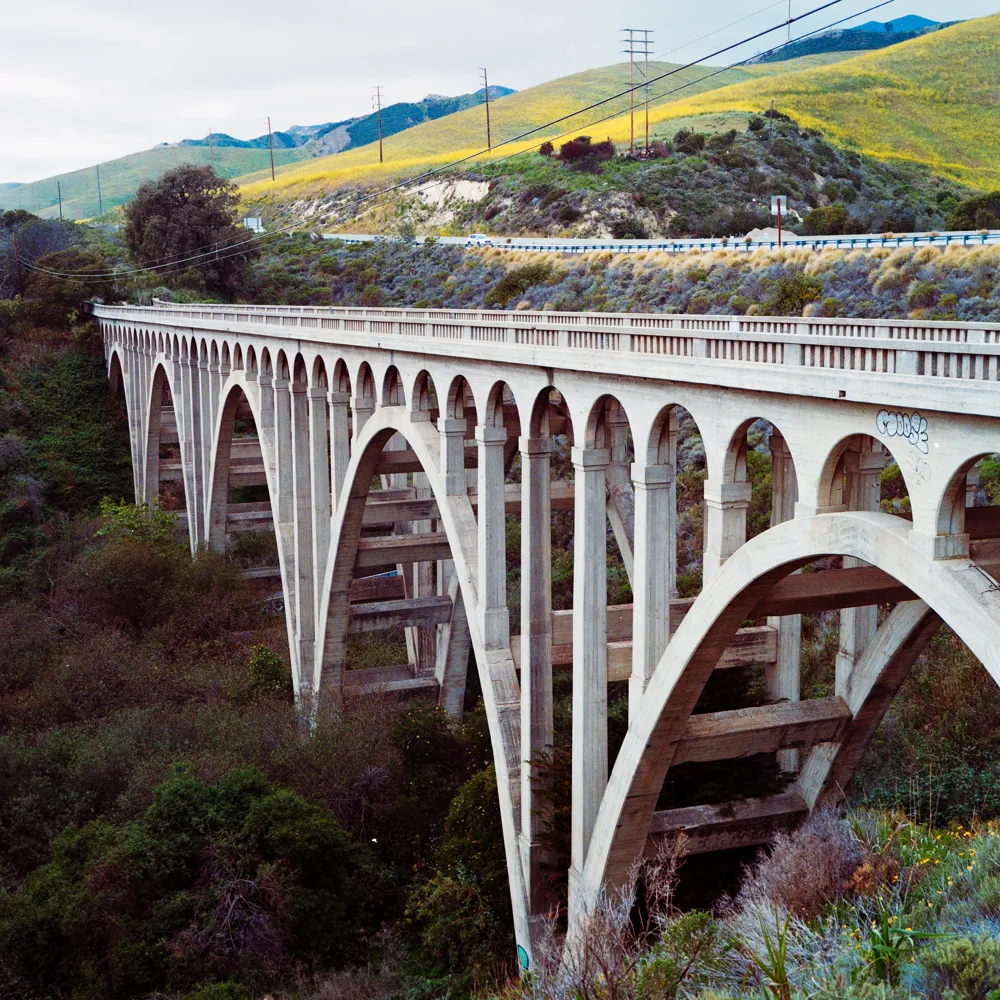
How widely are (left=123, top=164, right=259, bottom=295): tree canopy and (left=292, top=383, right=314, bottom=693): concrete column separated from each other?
43.0m

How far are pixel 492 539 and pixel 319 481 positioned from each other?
967 cm

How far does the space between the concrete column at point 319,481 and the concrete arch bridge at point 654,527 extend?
78 mm

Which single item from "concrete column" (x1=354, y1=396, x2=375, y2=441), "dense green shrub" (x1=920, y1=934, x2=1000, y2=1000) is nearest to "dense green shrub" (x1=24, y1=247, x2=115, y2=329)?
"concrete column" (x1=354, y1=396, x2=375, y2=441)

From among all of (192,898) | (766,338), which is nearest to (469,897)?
(192,898)

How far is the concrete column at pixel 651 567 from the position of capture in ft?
42.7

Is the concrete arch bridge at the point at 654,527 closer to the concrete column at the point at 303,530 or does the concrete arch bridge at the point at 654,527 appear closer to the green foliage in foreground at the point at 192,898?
the concrete column at the point at 303,530

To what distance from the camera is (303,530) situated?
2769 centimetres

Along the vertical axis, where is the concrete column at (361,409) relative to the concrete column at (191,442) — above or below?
above

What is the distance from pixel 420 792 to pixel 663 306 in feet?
72.8

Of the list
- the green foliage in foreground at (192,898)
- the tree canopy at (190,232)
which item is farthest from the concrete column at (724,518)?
the tree canopy at (190,232)

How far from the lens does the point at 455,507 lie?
19.0 m

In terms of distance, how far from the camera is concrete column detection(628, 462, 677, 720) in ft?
42.7

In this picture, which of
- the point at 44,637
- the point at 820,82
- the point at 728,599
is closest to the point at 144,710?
the point at 44,637

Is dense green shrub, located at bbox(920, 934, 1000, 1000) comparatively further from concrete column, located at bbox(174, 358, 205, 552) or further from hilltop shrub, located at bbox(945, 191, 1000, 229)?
hilltop shrub, located at bbox(945, 191, 1000, 229)
